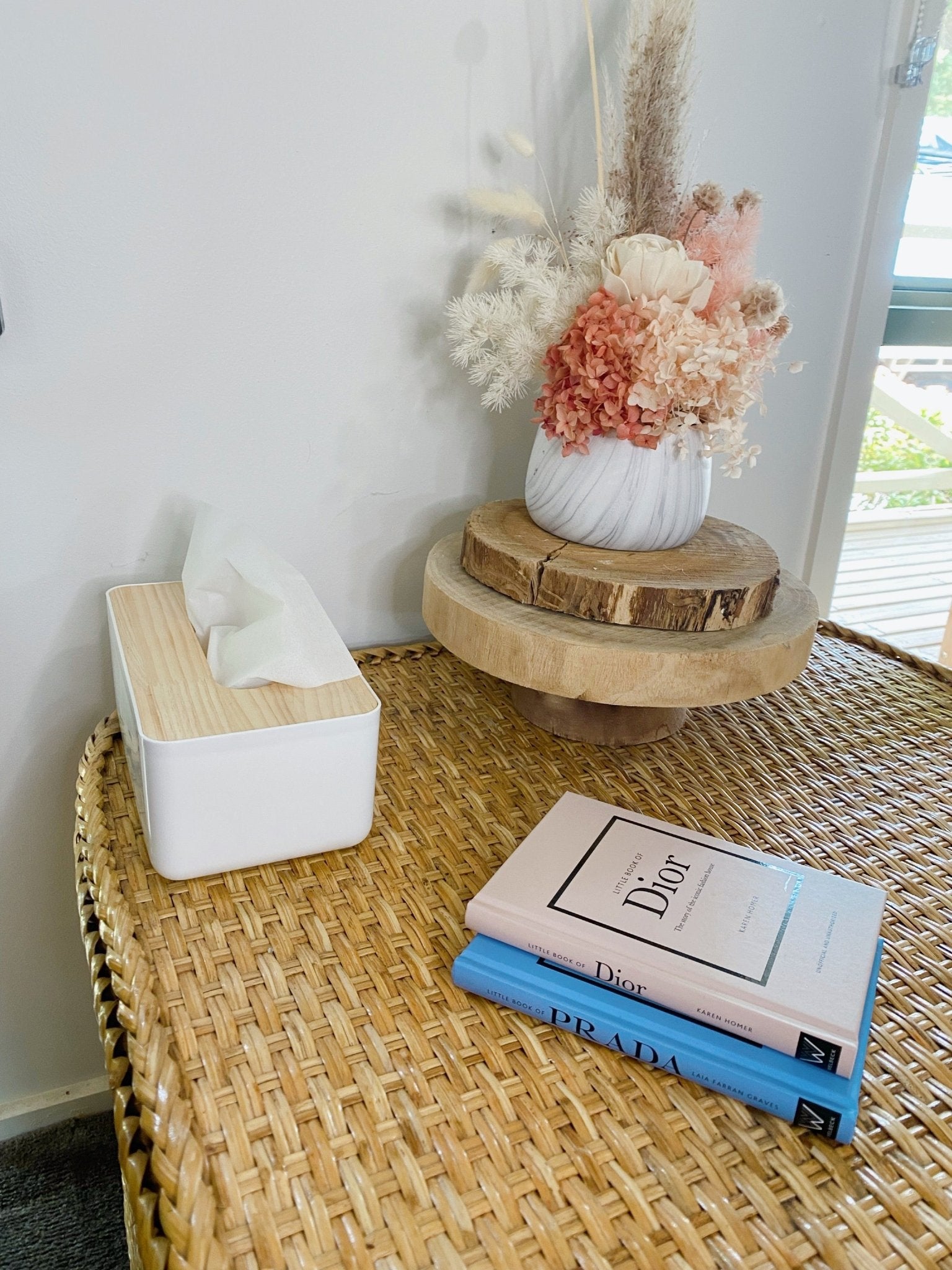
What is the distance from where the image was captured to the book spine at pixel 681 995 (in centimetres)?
46

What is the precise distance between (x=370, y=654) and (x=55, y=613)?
28 centimetres

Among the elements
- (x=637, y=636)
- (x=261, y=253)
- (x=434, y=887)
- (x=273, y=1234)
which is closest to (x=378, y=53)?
(x=261, y=253)

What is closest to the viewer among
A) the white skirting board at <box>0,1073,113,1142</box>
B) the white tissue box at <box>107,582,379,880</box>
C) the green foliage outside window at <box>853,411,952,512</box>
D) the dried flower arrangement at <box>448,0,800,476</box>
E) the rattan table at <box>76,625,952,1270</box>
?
the rattan table at <box>76,625,952,1270</box>

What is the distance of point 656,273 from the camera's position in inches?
25.7

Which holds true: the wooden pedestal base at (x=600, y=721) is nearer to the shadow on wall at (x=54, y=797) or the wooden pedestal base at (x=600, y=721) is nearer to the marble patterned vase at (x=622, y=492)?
the marble patterned vase at (x=622, y=492)

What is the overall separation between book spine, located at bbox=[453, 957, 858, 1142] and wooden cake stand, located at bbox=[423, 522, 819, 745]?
0.22 meters

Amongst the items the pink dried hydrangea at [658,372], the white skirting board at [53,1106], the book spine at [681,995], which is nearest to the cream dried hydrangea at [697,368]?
the pink dried hydrangea at [658,372]

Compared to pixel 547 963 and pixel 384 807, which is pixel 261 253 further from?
pixel 547 963

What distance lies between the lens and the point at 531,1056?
49cm

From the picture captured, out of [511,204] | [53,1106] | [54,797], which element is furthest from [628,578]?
[53,1106]

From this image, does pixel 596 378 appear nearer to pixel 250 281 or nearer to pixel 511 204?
pixel 511 204

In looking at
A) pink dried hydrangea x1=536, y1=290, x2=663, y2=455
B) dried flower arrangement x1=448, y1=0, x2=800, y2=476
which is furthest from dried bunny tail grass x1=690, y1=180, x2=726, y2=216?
pink dried hydrangea x1=536, y1=290, x2=663, y2=455

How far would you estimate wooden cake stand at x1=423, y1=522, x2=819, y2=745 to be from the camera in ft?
2.13

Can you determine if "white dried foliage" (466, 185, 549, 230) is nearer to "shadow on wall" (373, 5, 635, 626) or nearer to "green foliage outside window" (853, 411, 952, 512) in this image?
"shadow on wall" (373, 5, 635, 626)
